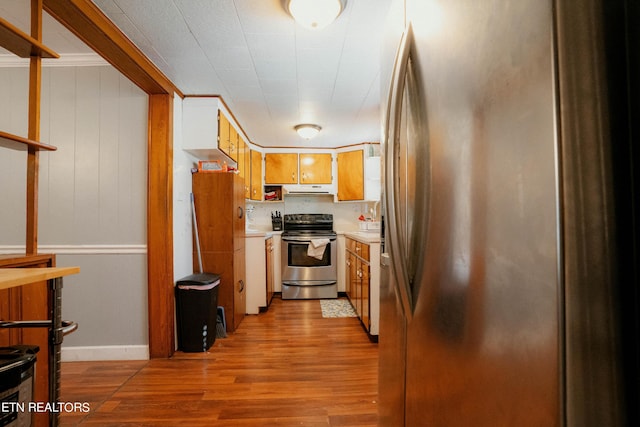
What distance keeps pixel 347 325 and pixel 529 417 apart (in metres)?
2.81

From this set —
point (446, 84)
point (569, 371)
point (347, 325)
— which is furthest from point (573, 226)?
point (347, 325)

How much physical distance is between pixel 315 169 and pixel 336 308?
210cm

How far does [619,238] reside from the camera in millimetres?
334

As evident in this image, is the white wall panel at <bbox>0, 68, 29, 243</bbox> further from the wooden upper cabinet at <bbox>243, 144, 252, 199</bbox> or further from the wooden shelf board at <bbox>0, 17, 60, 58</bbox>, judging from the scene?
the wooden upper cabinet at <bbox>243, 144, 252, 199</bbox>

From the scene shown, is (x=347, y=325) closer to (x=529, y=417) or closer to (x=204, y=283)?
(x=204, y=283)

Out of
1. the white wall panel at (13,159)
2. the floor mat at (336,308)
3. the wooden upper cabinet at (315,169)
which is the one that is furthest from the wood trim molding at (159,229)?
the wooden upper cabinet at (315,169)

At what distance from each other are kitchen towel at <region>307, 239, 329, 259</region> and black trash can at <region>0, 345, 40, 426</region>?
10.2 ft

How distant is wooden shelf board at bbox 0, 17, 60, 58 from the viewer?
Answer: 1.07 m

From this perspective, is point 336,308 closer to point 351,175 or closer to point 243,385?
point 243,385

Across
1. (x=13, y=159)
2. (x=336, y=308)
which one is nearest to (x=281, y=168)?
(x=336, y=308)

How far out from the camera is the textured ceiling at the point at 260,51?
1627mm

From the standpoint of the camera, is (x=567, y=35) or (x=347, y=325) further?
(x=347, y=325)

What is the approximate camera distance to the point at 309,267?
13.4 ft

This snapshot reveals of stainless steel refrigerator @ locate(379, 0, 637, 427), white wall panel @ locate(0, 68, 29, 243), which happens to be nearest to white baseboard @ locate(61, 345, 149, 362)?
white wall panel @ locate(0, 68, 29, 243)
